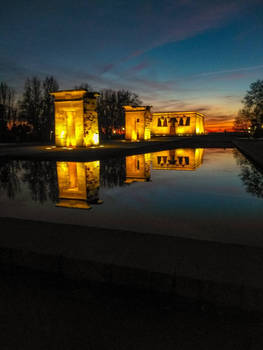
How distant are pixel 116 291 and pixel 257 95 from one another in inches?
1834

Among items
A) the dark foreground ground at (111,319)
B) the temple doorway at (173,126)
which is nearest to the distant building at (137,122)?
the temple doorway at (173,126)

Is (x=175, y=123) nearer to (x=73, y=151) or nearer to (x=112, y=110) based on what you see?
(x=112, y=110)

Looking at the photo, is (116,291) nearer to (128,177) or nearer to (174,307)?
(174,307)

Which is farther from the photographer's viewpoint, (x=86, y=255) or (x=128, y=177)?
(x=128, y=177)

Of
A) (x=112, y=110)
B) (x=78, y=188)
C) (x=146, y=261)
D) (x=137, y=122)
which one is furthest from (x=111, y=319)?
(x=112, y=110)

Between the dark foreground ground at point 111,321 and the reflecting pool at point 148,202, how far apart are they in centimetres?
168

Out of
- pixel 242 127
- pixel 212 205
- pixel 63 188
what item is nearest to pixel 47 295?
pixel 212 205

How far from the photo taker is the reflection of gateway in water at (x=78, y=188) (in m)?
5.90

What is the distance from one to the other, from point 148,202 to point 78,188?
252 cm

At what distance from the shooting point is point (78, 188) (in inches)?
292

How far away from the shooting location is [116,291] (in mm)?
2494

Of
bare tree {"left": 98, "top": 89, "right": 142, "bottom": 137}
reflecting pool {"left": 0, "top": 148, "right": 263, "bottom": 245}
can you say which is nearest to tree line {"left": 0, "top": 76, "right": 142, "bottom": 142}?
bare tree {"left": 98, "top": 89, "right": 142, "bottom": 137}

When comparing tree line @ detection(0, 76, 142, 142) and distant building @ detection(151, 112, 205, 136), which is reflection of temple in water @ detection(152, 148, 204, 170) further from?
distant building @ detection(151, 112, 205, 136)

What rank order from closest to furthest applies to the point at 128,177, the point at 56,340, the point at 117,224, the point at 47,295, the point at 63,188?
the point at 56,340 → the point at 47,295 → the point at 117,224 → the point at 63,188 → the point at 128,177
